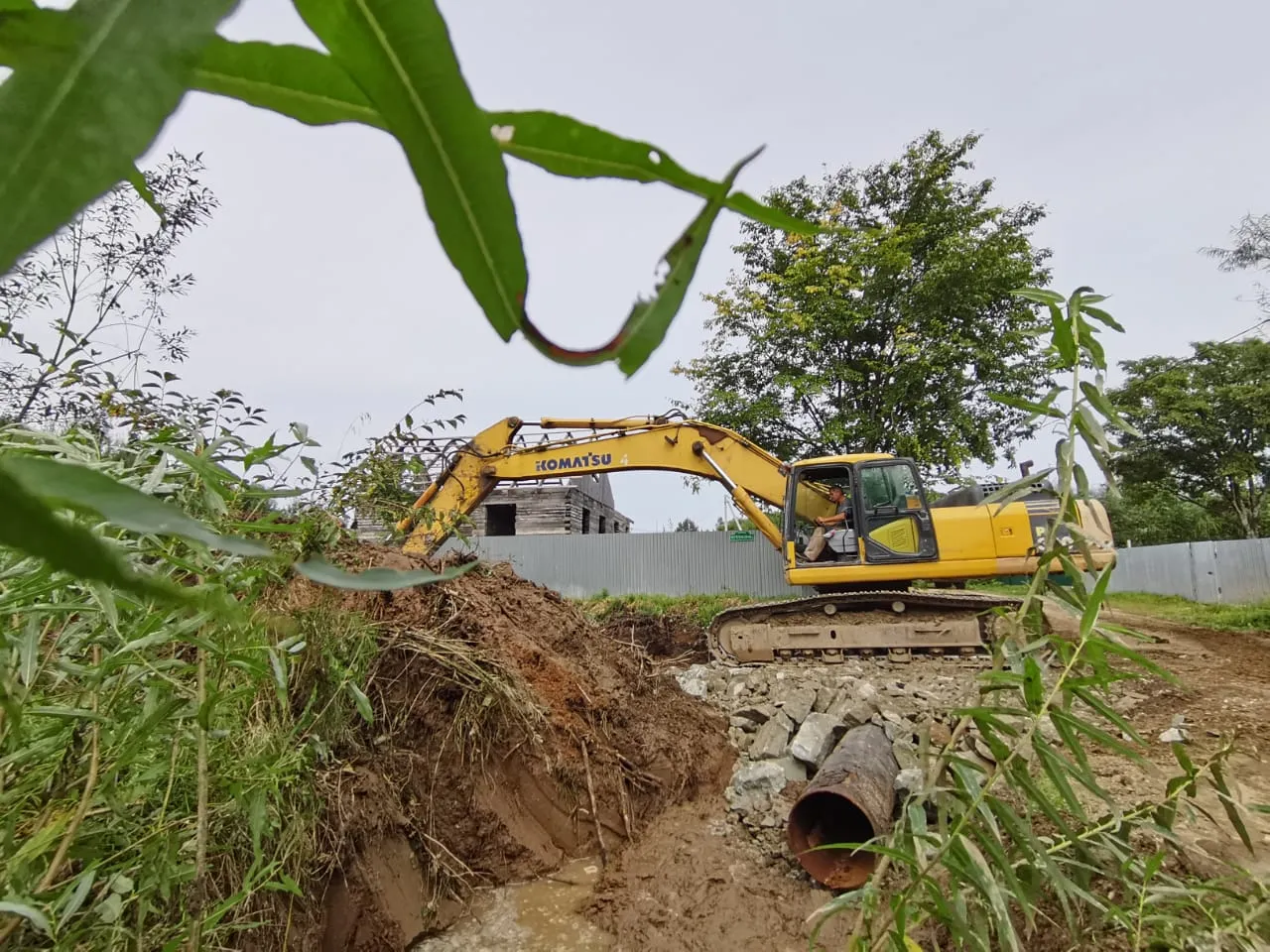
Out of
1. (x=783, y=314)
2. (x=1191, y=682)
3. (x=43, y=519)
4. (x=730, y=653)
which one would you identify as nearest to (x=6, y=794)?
(x=43, y=519)

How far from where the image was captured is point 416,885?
10.4ft

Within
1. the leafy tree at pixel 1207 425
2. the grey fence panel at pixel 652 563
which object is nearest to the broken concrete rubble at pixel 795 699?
the grey fence panel at pixel 652 563

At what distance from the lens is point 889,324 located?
59.2 ft

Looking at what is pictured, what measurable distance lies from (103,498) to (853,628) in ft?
29.0

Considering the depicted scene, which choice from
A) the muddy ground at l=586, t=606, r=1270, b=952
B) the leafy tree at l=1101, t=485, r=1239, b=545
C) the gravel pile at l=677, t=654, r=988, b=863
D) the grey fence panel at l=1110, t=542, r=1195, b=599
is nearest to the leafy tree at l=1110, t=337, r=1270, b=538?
the leafy tree at l=1101, t=485, r=1239, b=545

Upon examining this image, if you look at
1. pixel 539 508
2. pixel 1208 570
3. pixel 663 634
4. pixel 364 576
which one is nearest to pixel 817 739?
pixel 364 576

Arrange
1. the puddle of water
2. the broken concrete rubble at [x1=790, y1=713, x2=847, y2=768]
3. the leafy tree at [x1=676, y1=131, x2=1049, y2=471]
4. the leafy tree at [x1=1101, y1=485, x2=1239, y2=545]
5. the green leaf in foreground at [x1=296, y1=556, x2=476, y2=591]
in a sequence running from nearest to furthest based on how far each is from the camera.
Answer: the green leaf in foreground at [x1=296, y1=556, x2=476, y2=591], the puddle of water, the broken concrete rubble at [x1=790, y1=713, x2=847, y2=768], the leafy tree at [x1=676, y1=131, x2=1049, y2=471], the leafy tree at [x1=1101, y1=485, x2=1239, y2=545]

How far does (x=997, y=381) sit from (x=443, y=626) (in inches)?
650

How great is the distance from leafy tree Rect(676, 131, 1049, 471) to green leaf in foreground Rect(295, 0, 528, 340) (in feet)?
56.1

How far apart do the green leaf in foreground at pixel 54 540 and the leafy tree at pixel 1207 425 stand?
27.2 m

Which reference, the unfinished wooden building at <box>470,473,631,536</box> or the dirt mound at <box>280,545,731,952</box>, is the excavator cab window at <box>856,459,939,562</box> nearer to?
the dirt mound at <box>280,545,731,952</box>

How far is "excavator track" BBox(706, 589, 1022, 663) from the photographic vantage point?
8203 mm

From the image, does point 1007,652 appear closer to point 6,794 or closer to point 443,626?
point 6,794

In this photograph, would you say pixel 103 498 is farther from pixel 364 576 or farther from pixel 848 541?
pixel 848 541
